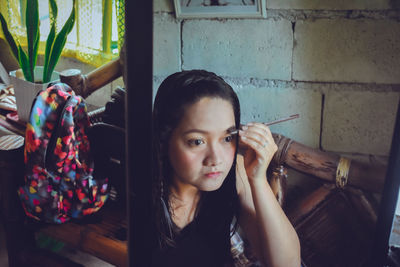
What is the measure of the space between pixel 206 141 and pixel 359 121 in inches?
14.1

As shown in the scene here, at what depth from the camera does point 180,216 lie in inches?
29.9

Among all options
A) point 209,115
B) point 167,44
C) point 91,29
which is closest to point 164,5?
point 167,44

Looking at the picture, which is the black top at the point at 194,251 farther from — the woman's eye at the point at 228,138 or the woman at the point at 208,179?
the woman's eye at the point at 228,138

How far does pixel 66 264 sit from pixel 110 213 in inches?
6.3

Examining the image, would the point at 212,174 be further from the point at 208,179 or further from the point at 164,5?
the point at 164,5

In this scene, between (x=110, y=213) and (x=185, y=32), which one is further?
(x=110, y=213)

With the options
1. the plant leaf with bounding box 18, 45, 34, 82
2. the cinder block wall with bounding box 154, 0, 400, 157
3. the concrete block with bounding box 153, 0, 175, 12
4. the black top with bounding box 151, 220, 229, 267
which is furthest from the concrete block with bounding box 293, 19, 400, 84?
the plant leaf with bounding box 18, 45, 34, 82

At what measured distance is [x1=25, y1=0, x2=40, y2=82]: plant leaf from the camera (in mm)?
1134

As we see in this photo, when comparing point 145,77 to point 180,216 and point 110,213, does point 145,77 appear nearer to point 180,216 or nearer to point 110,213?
point 180,216

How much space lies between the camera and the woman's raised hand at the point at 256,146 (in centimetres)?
54

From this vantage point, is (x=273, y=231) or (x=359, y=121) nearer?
(x=273, y=231)

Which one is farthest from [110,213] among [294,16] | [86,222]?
[294,16]

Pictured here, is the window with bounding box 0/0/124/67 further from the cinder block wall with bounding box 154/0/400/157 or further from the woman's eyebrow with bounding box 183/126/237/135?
the woman's eyebrow with bounding box 183/126/237/135

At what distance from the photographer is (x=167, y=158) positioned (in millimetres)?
612
